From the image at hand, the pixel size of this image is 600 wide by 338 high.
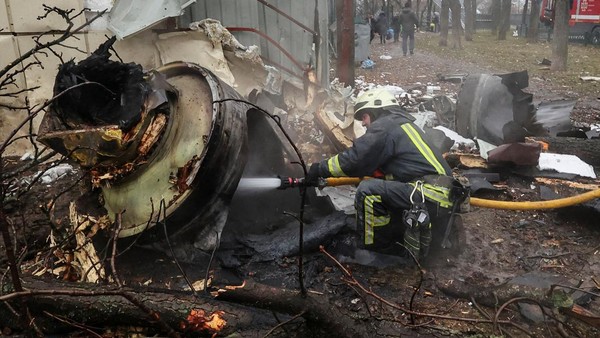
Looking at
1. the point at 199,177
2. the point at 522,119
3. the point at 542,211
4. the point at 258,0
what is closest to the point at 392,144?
the point at 199,177

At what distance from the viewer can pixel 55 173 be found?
5.52m

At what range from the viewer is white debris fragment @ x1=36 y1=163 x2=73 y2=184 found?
536cm

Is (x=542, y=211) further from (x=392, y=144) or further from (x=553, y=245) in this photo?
(x=392, y=144)

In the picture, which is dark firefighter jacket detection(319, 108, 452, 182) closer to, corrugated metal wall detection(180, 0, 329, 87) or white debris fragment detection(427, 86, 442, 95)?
corrugated metal wall detection(180, 0, 329, 87)

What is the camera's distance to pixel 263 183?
407cm

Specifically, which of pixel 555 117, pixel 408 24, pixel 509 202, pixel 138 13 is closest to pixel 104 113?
pixel 138 13

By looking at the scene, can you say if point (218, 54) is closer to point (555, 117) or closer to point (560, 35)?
point (555, 117)

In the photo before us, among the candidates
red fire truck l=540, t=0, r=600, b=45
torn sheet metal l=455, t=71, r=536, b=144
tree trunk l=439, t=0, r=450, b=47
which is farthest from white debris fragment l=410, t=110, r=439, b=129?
red fire truck l=540, t=0, r=600, b=45

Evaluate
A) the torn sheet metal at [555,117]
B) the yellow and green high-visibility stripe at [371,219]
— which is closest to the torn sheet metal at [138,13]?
the yellow and green high-visibility stripe at [371,219]

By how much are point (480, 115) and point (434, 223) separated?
114 inches

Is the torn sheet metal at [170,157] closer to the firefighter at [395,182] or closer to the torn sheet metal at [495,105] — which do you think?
the firefighter at [395,182]

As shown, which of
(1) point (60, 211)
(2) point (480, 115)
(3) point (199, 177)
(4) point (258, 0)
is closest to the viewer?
(3) point (199, 177)

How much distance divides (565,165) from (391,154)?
299 cm

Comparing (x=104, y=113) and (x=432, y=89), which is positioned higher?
(x=104, y=113)
